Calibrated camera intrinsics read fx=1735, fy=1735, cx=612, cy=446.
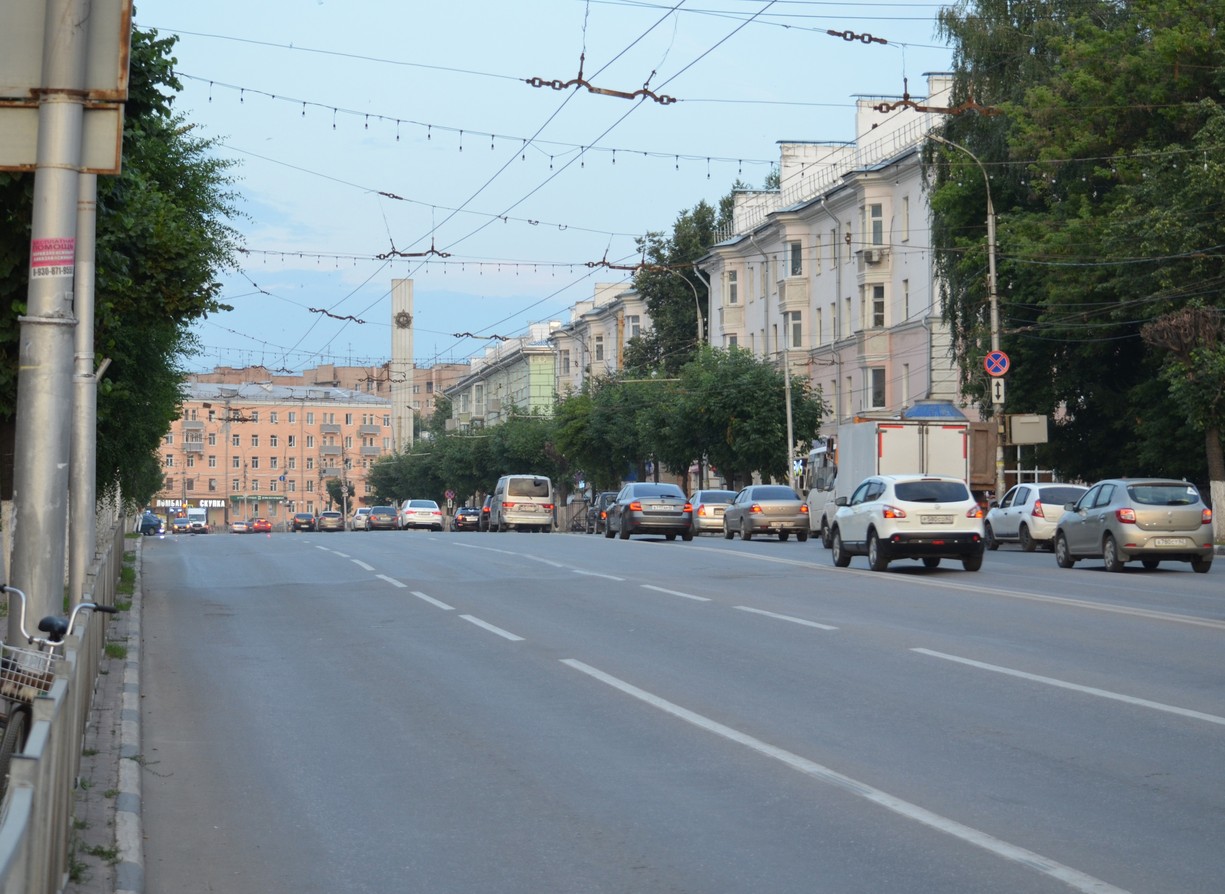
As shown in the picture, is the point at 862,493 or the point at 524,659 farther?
the point at 862,493

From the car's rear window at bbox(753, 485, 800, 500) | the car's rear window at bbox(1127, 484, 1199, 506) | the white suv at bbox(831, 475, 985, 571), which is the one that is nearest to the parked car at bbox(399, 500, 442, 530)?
the car's rear window at bbox(753, 485, 800, 500)

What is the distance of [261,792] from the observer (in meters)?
8.80

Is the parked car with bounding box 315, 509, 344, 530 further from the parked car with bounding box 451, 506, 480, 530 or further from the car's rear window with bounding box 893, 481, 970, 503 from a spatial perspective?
the car's rear window with bounding box 893, 481, 970, 503

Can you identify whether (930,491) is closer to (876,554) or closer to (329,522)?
(876,554)

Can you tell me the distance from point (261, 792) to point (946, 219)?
42.7 m

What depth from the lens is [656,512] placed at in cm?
4559

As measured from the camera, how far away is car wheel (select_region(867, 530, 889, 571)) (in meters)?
27.8

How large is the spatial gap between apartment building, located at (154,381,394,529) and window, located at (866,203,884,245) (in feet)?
348

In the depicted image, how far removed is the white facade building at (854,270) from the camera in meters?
63.2

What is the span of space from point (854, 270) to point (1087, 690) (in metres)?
57.2

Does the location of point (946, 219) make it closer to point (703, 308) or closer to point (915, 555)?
point (915, 555)

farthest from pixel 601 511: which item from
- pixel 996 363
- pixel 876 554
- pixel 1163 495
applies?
pixel 1163 495

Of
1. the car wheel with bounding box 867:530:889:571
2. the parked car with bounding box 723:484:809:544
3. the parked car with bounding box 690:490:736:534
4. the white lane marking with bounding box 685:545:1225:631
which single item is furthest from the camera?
the parked car with bounding box 690:490:736:534

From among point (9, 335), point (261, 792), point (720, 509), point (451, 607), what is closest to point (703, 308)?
point (720, 509)
